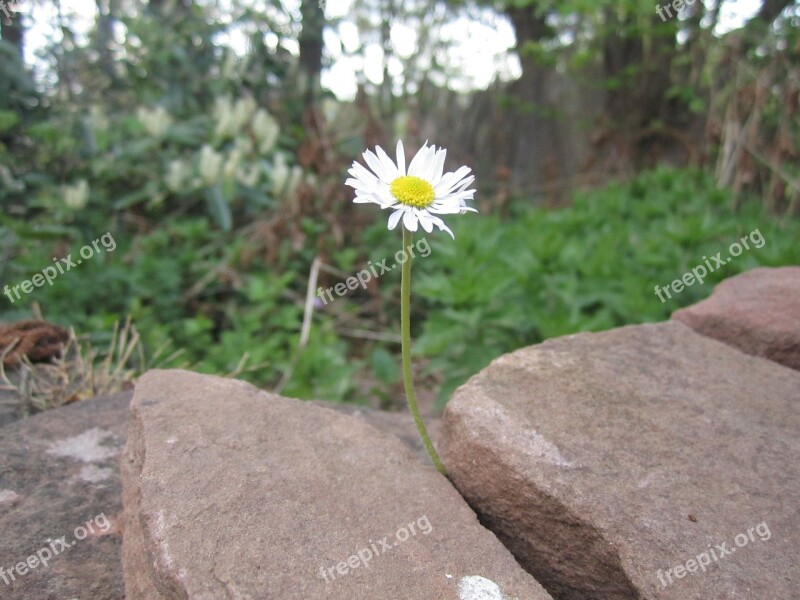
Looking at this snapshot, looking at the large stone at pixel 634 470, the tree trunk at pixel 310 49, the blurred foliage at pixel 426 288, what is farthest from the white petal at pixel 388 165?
the tree trunk at pixel 310 49

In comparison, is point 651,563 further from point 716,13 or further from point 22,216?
point 716,13

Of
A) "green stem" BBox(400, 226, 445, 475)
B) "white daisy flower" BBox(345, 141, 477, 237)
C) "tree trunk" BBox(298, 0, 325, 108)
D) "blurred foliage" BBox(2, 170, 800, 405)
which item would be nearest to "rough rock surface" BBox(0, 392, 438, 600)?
"green stem" BBox(400, 226, 445, 475)

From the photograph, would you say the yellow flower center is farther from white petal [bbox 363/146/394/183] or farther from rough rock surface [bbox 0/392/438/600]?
rough rock surface [bbox 0/392/438/600]

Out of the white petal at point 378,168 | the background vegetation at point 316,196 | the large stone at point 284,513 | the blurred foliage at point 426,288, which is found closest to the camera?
the large stone at point 284,513

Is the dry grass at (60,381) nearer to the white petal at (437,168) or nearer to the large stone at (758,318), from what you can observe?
the white petal at (437,168)

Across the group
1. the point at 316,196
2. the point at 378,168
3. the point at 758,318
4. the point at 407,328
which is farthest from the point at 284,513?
the point at 316,196
